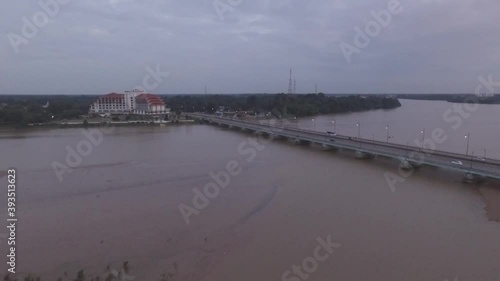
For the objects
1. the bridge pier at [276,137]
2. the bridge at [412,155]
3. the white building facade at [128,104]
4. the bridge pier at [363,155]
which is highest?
the white building facade at [128,104]

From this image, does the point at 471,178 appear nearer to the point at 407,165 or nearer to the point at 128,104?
the point at 407,165

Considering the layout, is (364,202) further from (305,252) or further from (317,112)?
(317,112)

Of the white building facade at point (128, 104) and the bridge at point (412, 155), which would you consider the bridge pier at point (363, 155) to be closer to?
the bridge at point (412, 155)

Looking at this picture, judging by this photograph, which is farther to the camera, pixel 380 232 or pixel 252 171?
pixel 252 171

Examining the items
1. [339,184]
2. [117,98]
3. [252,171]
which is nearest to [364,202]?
[339,184]

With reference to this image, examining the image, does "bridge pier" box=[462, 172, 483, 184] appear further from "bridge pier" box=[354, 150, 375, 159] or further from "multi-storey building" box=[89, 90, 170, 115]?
"multi-storey building" box=[89, 90, 170, 115]

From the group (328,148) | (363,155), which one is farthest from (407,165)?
(328,148)

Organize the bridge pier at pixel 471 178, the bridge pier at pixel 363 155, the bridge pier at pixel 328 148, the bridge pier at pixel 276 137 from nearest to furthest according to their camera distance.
Answer: the bridge pier at pixel 471 178
the bridge pier at pixel 363 155
the bridge pier at pixel 328 148
the bridge pier at pixel 276 137

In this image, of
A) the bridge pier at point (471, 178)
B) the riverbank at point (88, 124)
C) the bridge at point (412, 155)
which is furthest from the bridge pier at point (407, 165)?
the riverbank at point (88, 124)

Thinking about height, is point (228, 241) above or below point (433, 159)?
below
